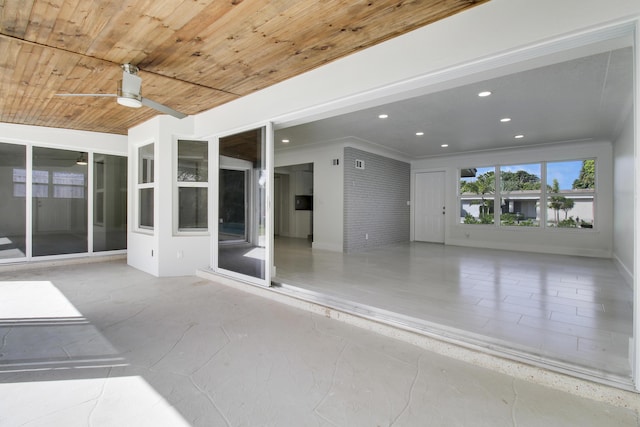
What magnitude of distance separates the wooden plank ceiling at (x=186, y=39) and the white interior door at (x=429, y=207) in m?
6.76

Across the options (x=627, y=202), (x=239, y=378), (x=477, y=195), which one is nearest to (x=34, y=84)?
(x=239, y=378)

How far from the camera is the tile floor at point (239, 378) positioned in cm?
172

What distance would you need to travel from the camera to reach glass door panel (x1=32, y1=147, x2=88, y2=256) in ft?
19.1

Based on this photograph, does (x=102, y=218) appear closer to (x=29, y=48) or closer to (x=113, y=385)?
(x=29, y=48)

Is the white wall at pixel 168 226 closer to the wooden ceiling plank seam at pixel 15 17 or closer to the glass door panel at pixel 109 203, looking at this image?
the glass door panel at pixel 109 203

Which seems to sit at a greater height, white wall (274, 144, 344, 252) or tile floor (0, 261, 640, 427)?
white wall (274, 144, 344, 252)

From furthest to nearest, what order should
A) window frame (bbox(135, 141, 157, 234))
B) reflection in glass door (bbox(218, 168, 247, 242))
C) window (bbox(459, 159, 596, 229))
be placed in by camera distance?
window (bbox(459, 159, 596, 229))
window frame (bbox(135, 141, 157, 234))
reflection in glass door (bbox(218, 168, 247, 242))

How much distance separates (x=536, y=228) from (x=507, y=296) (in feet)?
16.0

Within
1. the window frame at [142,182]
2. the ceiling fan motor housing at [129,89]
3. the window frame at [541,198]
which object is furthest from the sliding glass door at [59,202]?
the window frame at [541,198]

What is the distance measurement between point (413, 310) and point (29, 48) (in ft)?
14.4

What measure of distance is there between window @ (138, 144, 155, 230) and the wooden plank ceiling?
1.68 m

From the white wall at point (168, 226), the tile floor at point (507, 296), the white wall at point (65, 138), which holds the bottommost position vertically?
the tile floor at point (507, 296)

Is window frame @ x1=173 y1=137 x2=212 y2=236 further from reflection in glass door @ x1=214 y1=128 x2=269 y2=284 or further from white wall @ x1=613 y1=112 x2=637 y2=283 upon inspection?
white wall @ x1=613 y1=112 x2=637 y2=283

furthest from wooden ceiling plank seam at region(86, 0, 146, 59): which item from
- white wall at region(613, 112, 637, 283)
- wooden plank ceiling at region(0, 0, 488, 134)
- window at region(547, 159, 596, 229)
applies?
window at region(547, 159, 596, 229)
